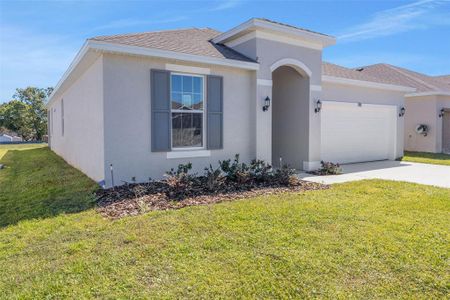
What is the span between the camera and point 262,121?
31.4 feet

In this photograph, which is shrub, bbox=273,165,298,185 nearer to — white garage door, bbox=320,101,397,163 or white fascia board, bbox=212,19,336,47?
white fascia board, bbox=212,19,336,47

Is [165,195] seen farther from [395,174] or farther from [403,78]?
[403,78]

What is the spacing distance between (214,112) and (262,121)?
5.59 feet

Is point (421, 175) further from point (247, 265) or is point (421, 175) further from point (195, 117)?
point (247, 265)

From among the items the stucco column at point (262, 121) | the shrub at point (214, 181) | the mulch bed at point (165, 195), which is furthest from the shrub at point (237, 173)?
the stucco column at point (262, 121)

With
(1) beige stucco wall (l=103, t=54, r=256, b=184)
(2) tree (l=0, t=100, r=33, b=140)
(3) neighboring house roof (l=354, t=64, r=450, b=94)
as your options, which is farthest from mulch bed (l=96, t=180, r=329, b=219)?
(2) tree (l=0, t=100, r=33, b=140)

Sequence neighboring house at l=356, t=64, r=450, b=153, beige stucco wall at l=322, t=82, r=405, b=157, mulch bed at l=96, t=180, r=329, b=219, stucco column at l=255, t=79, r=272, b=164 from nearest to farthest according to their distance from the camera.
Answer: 1. mulch bed at l=96, t=180, r=329, b=219
2. stucco column at l=255, t=79, r=272, b=164
3. beige stucco wall at l=322, t=82, r=405, b=157
4. neighboring house at l=356, t=64, r=450, b=153

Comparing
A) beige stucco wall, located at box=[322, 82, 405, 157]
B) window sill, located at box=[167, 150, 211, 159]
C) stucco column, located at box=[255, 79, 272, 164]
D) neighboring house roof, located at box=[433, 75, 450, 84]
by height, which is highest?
neighboring house roof, located at box=[433, 75, 450, 84]

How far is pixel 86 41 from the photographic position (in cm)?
708

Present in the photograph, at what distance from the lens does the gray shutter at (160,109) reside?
7.79 meters

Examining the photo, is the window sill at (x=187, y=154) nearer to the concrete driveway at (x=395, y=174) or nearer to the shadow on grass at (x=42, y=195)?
the shadow on grass at (x=42, y=195)

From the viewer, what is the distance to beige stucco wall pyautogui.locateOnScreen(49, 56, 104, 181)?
771cm

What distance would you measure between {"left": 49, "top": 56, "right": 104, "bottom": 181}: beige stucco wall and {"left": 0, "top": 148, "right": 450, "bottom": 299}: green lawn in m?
2.21

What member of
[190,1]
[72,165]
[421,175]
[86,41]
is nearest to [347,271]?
[86,41]
